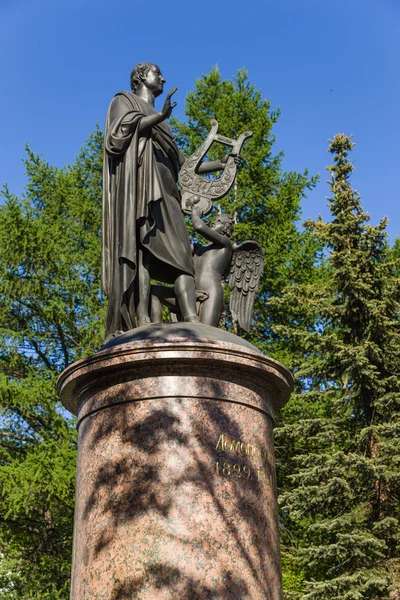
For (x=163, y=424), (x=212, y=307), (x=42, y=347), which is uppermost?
(x=42, y=347)

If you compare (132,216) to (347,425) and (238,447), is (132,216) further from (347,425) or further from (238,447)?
(347,425)

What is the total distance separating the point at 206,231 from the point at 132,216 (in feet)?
2.31

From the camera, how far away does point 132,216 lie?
6293 mm

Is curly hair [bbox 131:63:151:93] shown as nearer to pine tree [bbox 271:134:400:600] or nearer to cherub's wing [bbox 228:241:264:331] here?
cherub's wing [bbox 228:241:264:331]

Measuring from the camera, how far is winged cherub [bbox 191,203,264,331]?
6523 millimetres

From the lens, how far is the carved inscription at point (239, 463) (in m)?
5.14

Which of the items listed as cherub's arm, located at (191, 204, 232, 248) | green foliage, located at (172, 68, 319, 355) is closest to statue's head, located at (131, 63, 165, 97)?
cherub's arm, located at (191, 204, 232, 248)

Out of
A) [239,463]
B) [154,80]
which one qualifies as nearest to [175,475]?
[239,463]

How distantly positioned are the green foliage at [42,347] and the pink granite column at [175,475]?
35.6 ft

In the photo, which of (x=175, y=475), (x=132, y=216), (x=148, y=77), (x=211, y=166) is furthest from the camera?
(x=211, y=166)

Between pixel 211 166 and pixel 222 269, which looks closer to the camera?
pixel 222 269

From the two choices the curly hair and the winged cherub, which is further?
the curly hair

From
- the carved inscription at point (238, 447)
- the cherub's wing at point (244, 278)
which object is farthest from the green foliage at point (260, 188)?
the carved inscription at point (238, 447)

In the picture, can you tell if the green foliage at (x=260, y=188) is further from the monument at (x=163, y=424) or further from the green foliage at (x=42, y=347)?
the monument at (x=163, y=424)
